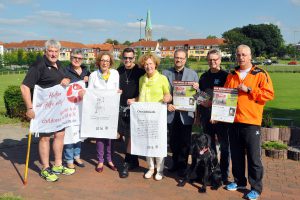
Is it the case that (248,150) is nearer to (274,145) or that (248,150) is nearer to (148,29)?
(274,145)

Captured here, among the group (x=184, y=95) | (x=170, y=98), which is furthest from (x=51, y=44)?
(x=184, y=95)

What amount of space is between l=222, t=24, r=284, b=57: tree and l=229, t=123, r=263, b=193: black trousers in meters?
105

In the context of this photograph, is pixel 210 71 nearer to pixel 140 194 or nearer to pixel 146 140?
pixel 146 140

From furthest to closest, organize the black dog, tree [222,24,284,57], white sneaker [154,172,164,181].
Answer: tree [222,24,284,57] < white sneaker [154,172,164,181] < the black dog

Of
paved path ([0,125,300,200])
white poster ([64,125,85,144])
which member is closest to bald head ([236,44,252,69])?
paved path ([0,125,300,200])

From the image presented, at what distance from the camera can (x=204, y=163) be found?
5477mm

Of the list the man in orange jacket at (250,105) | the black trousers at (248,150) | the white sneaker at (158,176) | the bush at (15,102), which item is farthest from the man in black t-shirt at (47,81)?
the bush at (15,102)

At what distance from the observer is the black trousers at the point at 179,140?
601 cm

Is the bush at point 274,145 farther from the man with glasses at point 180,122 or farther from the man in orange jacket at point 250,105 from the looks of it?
the man in orange jacket at point 250,105

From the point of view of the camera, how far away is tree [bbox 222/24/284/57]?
→ 108113 mm

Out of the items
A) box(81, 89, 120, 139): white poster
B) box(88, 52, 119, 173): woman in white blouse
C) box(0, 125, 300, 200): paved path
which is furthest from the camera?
box(81, 89, 120, 139): white poster

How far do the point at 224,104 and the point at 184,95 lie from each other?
783 millimetres

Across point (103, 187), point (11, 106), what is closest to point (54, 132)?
point (103, 187)

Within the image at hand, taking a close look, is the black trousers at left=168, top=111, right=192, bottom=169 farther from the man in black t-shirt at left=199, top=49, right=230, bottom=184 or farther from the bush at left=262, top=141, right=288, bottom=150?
the bush at left=262, top=141, right=288, bottom=150
